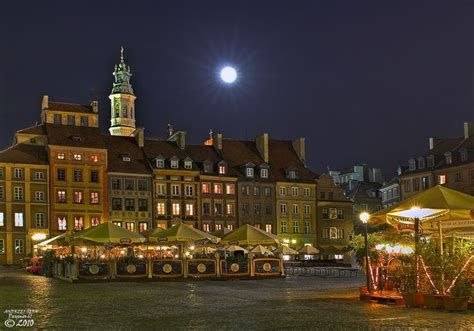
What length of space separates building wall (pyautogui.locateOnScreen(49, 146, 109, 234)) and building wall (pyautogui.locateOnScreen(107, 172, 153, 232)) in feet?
2.37

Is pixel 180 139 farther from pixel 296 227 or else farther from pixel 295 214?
pixel 296 227

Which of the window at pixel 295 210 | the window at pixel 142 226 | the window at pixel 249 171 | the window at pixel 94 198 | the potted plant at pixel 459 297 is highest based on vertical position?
the window at pixel 249 171

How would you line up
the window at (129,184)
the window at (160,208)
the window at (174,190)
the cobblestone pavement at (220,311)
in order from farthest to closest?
the window at (174,190) → the window at (160,208) → the window at (129,184) → the cobblestone pavement at (220,311)

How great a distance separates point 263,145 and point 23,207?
82.9 ft

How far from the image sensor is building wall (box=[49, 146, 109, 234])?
6600 centimetres

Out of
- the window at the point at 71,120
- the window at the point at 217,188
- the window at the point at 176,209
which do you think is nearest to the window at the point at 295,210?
the window at the point at 217,188

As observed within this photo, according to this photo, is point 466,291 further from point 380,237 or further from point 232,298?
point 232,298

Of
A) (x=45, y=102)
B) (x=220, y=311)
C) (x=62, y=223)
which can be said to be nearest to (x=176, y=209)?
(x=62, y=223)

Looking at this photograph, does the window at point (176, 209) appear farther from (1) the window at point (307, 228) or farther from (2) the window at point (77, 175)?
(1) the window at point (307, 228)

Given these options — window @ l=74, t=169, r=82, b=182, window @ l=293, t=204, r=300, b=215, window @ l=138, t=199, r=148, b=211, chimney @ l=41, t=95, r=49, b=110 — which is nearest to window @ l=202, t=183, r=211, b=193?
window @ l=138, t=199, r=148, b=211

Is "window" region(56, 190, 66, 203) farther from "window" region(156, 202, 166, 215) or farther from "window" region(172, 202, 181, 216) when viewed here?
"window" region(172, 202, 181, 216)

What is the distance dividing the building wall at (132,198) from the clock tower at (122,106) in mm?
38102

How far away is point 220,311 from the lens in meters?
18.0

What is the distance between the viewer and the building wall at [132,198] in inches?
2677
